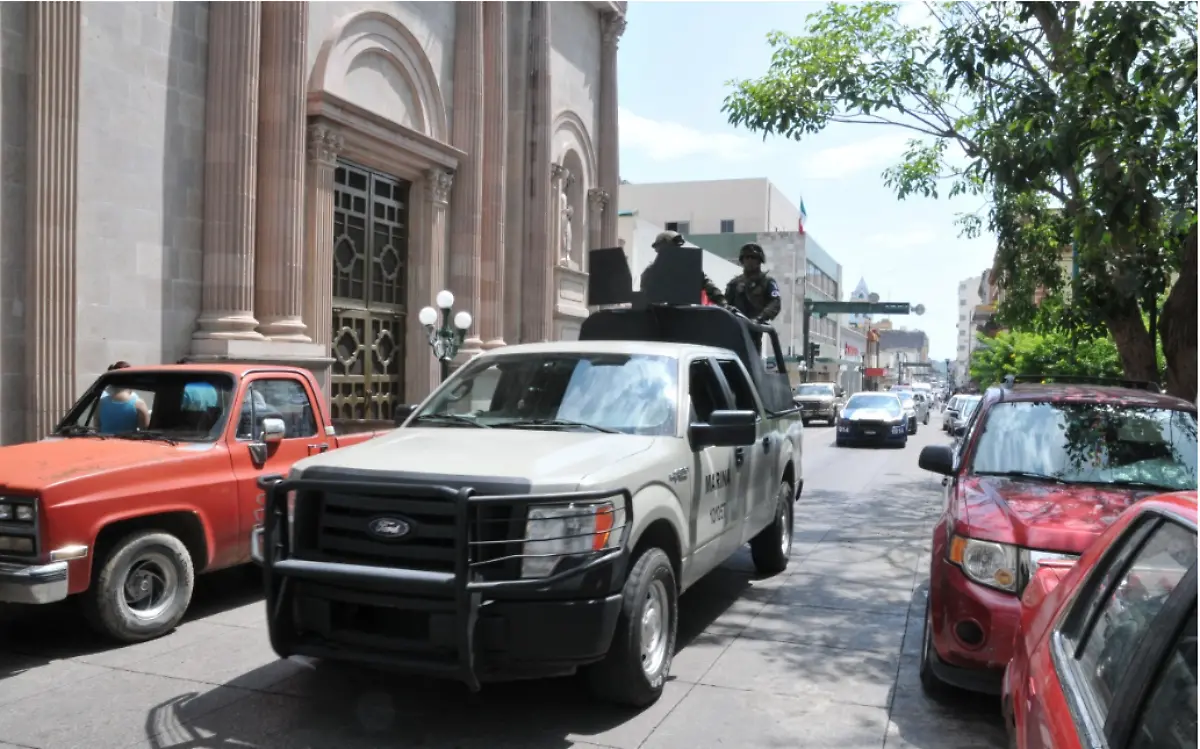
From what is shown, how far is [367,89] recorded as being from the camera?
18.2 metres

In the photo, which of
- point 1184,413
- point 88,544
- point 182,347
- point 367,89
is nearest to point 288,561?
point 88,544

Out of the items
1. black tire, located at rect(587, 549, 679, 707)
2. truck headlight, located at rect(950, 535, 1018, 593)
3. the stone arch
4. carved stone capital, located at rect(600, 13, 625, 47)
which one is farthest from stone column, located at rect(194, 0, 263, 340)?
carved stone capital, located at rect(600, 13, 625, 47)

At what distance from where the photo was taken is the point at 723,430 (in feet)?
18.3

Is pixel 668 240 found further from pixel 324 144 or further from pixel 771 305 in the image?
pixel 324 144

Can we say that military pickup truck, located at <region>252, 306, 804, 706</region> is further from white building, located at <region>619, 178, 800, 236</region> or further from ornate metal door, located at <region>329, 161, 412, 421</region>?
white building, located at <region>619, 178, 800, 236</region>

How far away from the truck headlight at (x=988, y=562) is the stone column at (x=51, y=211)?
11.3 m

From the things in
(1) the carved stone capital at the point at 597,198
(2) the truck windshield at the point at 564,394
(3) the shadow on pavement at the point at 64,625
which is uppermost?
(1) the carved stone capital at the point at 597,198

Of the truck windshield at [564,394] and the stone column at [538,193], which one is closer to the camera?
the truck windshield at [564,394]

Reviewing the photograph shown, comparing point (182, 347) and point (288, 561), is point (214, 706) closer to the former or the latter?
point (288, 561)

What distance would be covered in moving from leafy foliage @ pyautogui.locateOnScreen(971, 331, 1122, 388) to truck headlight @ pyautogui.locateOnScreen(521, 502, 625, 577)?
9294 mm

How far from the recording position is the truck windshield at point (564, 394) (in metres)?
5.59

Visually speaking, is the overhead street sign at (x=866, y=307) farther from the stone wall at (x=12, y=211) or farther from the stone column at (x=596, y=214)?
the stone wall at (x=12, y=211)

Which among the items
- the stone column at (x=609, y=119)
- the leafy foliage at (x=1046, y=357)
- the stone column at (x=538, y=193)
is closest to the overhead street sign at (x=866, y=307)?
the leafy foliage at (x=1046, y=357)

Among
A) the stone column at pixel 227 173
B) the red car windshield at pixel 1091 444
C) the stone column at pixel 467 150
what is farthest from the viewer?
the stone column at pixel 467 150
